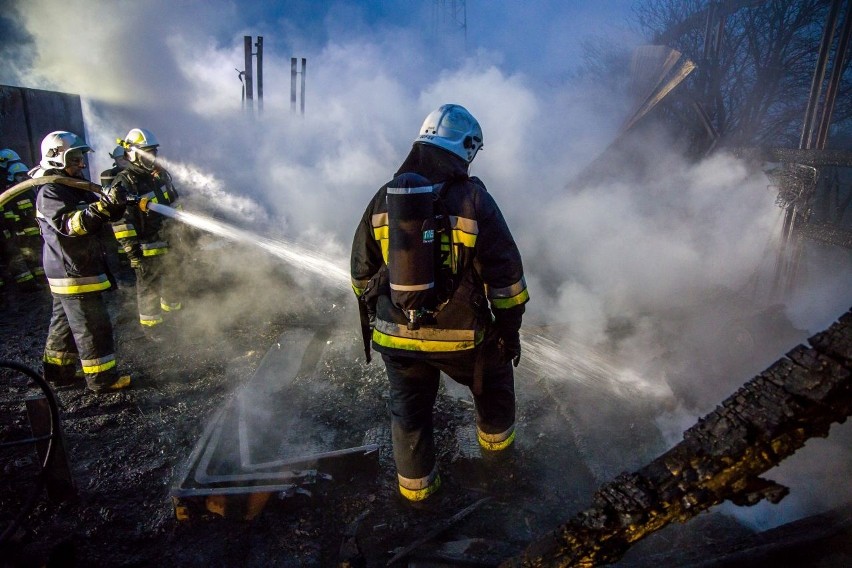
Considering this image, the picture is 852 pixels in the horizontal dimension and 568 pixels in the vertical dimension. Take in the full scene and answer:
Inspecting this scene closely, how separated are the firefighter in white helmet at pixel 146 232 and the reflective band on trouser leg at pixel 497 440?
4494mm

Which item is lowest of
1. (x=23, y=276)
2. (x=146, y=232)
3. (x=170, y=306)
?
(x=23, y=276)

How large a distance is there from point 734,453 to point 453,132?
1.98 meters

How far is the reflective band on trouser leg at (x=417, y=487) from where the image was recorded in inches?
111

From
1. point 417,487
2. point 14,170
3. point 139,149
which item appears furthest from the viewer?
point 14,170

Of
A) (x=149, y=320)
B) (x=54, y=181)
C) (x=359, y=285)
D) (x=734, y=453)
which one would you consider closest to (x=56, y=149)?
(x=54, y=181)

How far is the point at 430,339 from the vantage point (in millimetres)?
2566

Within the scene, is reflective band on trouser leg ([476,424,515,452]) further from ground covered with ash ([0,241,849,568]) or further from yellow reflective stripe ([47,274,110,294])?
yellow reflective stripe ([47,274,110,294])

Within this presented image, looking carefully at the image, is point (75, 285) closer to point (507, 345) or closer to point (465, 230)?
point (465, 230)

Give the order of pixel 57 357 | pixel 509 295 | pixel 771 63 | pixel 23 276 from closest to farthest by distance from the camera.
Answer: pixel 509 295 → pixel 57 357 → pixel 23 276 → pixel 771 63

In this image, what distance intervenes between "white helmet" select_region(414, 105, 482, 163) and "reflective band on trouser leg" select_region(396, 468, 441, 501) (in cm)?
193

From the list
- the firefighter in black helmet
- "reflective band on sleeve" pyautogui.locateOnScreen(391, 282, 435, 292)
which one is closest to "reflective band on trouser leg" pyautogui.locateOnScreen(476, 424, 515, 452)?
the firefighter in black helmet

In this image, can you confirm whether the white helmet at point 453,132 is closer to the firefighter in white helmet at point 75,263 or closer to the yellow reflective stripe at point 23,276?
the firefighter in white helmet at point 75,263

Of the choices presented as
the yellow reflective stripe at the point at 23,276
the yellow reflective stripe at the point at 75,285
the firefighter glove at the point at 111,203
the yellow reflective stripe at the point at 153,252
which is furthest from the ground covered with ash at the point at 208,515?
the yellow reflective stripe at the point at 23,276

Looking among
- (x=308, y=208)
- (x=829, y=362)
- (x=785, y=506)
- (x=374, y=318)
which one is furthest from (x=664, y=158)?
(x=308, y=208)
